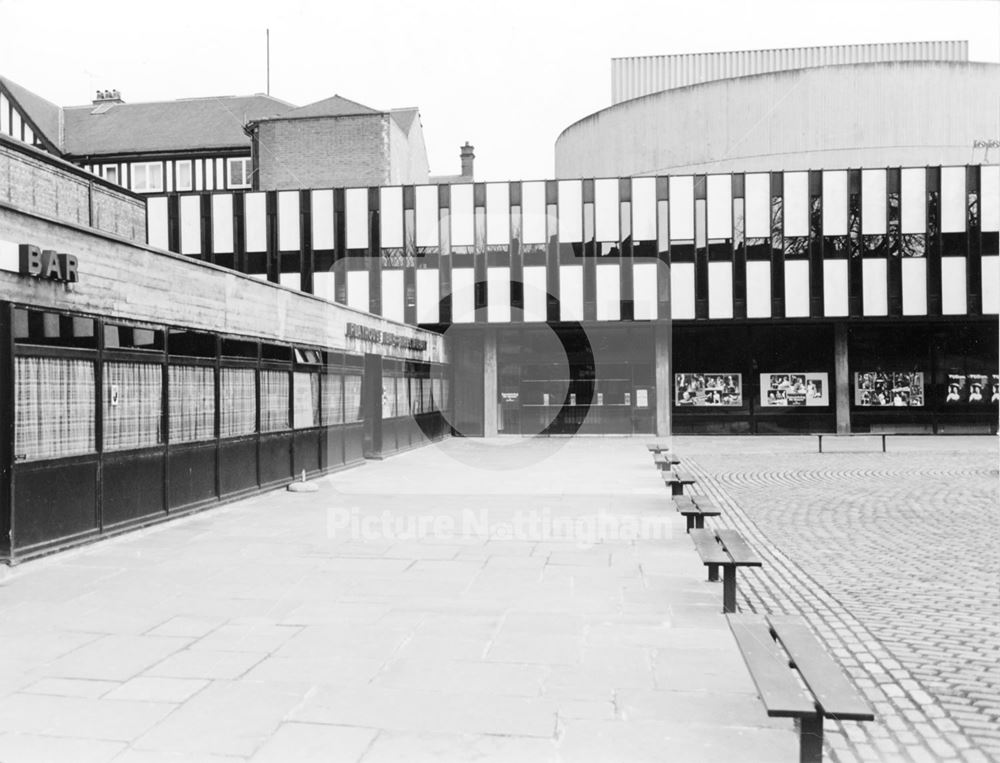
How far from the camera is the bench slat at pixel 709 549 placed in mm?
7290

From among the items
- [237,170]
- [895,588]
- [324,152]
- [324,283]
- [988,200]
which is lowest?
[895,588]

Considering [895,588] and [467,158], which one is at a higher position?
[467,158]

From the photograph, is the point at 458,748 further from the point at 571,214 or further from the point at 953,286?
the point at 953,286

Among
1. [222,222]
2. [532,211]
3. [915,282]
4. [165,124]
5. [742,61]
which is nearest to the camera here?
[915,282]

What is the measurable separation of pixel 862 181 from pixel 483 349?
1454 centimetres

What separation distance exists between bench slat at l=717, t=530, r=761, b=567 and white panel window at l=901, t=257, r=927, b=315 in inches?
1018

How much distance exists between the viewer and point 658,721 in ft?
15.6

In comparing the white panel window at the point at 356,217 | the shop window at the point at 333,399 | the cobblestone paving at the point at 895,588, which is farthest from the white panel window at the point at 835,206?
the shop window at the point at 333,399

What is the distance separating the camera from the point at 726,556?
7.41 m

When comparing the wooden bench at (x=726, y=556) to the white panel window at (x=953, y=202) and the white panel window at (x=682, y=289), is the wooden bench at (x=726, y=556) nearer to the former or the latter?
the white panel window at (x=682, y=289)

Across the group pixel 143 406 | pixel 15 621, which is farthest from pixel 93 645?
pixel 143 406

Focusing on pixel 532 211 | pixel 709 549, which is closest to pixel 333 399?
pixel 709 549

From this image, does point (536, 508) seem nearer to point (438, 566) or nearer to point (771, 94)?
point (438, 566)

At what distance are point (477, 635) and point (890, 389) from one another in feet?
99.3
